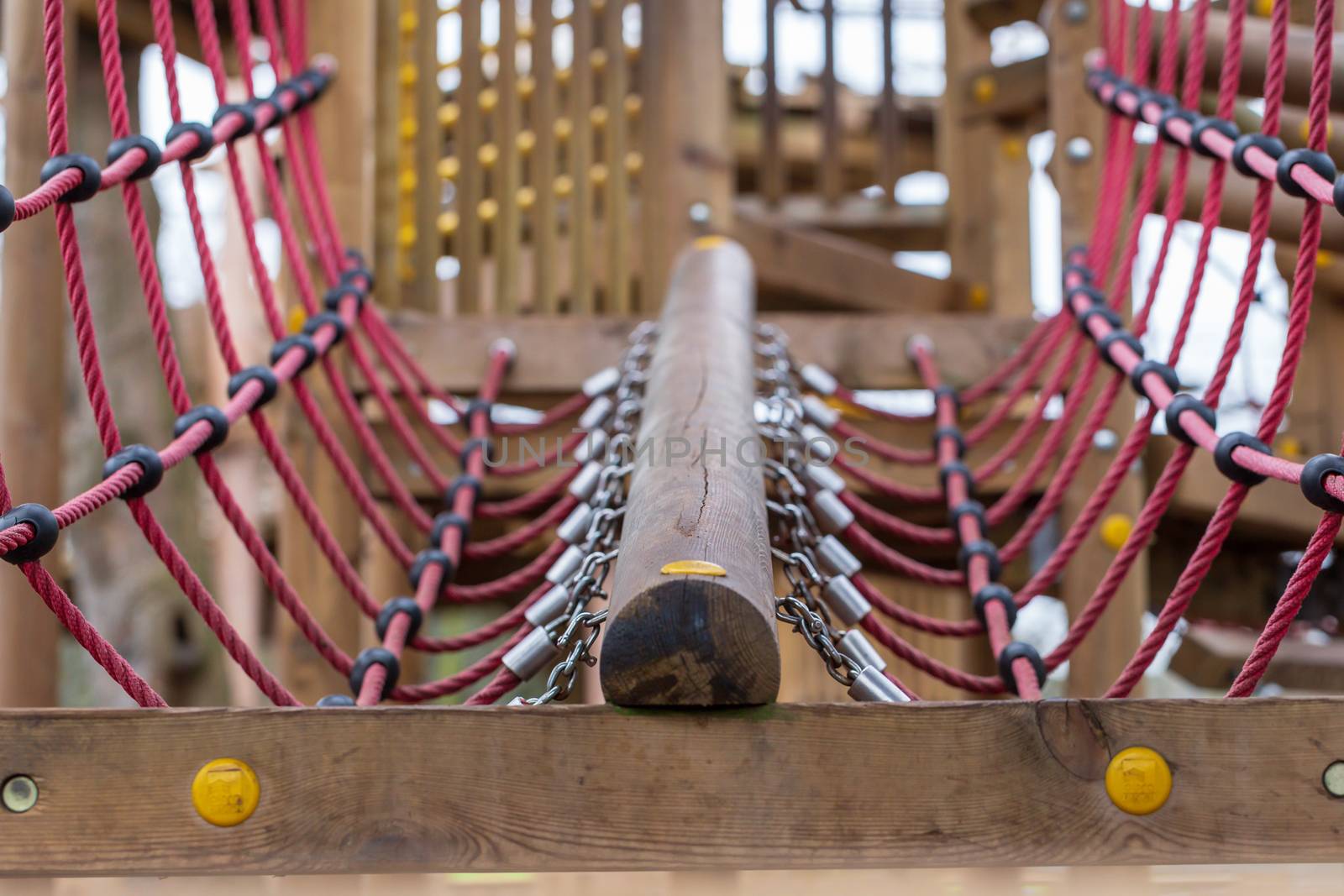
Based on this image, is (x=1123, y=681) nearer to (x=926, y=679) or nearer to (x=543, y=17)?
(x=926, y=679)

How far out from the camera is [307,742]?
102 cm

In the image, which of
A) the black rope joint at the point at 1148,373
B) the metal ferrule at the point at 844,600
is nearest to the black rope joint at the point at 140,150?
the metal ferrule at the point at 844,600

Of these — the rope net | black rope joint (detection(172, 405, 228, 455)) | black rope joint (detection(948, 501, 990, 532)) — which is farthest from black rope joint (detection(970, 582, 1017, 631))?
black rope joint (detection(172, 405, 228, 455))

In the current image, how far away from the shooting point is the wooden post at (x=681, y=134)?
2.67m

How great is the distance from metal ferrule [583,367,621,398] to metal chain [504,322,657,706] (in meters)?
0.29

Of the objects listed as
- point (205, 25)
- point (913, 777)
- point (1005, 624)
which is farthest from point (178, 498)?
point (913, 777)

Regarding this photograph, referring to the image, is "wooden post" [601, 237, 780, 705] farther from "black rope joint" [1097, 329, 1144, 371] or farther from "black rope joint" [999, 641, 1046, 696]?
"black rope joint" [1097, 329, 1144, 371]

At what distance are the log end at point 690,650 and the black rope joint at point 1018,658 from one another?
0.61 metres

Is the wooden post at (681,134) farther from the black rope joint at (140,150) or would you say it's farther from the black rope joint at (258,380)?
the black rope joint at (140,150)

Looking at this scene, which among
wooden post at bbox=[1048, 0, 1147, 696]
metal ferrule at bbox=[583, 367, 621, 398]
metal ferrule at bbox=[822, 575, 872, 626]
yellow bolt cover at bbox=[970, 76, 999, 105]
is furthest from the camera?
yellow bolt cover at bbox=[970, 76, 999, 105]

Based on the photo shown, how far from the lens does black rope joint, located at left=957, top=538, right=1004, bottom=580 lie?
1819 mm

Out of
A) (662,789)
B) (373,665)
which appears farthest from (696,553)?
(373,665)

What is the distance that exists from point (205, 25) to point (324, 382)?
737mm

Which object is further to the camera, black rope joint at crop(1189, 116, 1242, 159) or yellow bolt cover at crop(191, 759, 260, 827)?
black rope joint at crop(1189, 116, 1242, 159)
